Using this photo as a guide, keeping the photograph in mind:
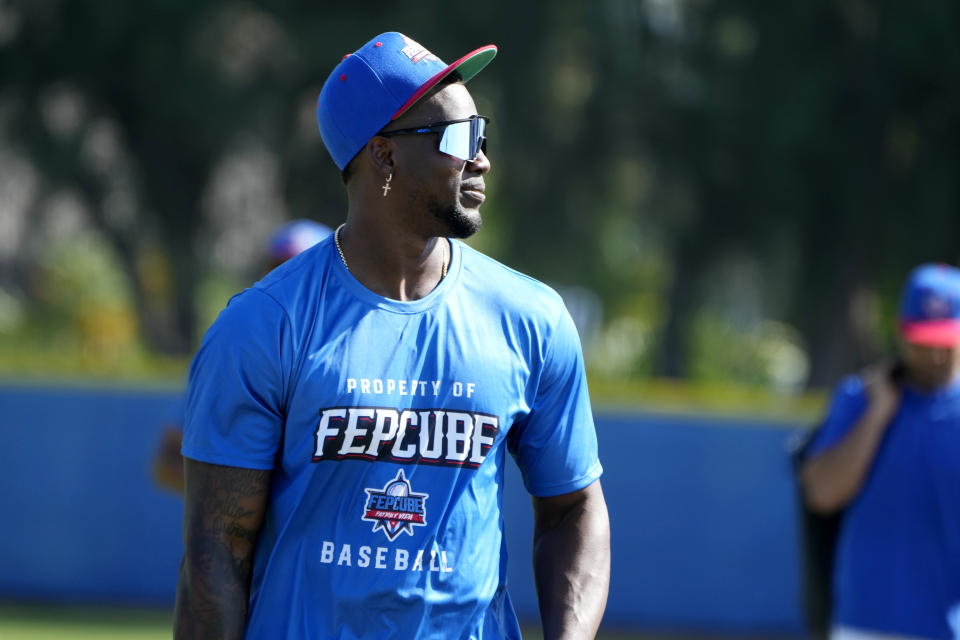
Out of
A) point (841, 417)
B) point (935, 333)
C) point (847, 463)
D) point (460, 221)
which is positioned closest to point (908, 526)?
point (847, 463)

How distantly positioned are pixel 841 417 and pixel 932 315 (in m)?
0.49

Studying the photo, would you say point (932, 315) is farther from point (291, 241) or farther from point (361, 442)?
point (361, 442)

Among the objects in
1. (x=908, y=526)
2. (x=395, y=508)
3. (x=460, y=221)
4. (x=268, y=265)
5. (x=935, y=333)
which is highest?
(x=268, y=265)

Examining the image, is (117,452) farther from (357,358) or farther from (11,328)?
(357,358)

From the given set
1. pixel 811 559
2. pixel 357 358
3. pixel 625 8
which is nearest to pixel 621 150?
pixel 625 8

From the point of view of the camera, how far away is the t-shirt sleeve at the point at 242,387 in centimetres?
251

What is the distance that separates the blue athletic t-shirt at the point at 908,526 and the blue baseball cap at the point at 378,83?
109 inches

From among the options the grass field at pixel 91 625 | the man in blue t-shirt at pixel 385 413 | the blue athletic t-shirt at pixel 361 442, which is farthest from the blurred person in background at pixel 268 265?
the grass field at pixel 91 625

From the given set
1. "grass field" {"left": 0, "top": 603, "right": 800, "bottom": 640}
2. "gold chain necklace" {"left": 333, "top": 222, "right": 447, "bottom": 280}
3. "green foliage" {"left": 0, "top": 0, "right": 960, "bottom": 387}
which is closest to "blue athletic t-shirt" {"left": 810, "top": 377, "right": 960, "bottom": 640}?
"gold chain necklace" {"left": 333, "top": 222, "right": 447, "bottom": 280}

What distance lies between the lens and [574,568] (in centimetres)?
278

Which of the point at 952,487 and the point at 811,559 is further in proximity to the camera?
the point at 811,559

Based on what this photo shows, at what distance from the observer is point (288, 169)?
14852 millimetres

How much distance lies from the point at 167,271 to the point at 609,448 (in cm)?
715

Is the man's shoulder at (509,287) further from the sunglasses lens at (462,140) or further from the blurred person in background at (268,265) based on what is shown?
the blurred person in background at (268,265)
